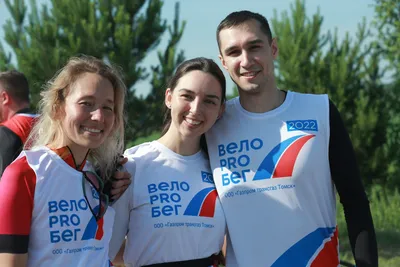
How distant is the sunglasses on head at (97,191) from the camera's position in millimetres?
2480

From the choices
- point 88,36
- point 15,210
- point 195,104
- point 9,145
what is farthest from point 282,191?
point 88,36

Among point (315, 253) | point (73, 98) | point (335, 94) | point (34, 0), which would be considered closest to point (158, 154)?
point (73, 98)

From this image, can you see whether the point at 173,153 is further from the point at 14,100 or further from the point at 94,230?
the point at 14,100

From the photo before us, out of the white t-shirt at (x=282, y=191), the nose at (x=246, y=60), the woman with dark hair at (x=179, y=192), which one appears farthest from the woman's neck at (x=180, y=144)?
the nose at (x=246, y=60)

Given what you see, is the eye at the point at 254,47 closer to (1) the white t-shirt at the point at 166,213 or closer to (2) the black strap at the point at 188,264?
(1) the white t-shirt at the point at 166,213

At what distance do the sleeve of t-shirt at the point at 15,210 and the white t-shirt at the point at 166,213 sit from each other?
0.61 meters

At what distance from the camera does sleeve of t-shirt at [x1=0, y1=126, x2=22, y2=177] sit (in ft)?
15.8

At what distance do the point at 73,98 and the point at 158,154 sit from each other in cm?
61

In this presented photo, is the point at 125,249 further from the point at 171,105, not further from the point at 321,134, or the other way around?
the point at 321,134

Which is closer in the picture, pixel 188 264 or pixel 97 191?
pixel 97 191

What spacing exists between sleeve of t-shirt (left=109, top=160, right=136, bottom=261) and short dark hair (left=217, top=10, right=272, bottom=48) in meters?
0.80

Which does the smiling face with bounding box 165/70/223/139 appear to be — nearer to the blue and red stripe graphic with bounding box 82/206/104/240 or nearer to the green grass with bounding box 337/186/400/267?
the blue and red stripe graphic with bounding box 82/206/104/240

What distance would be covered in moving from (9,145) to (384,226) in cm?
860

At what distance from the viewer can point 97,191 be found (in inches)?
101
